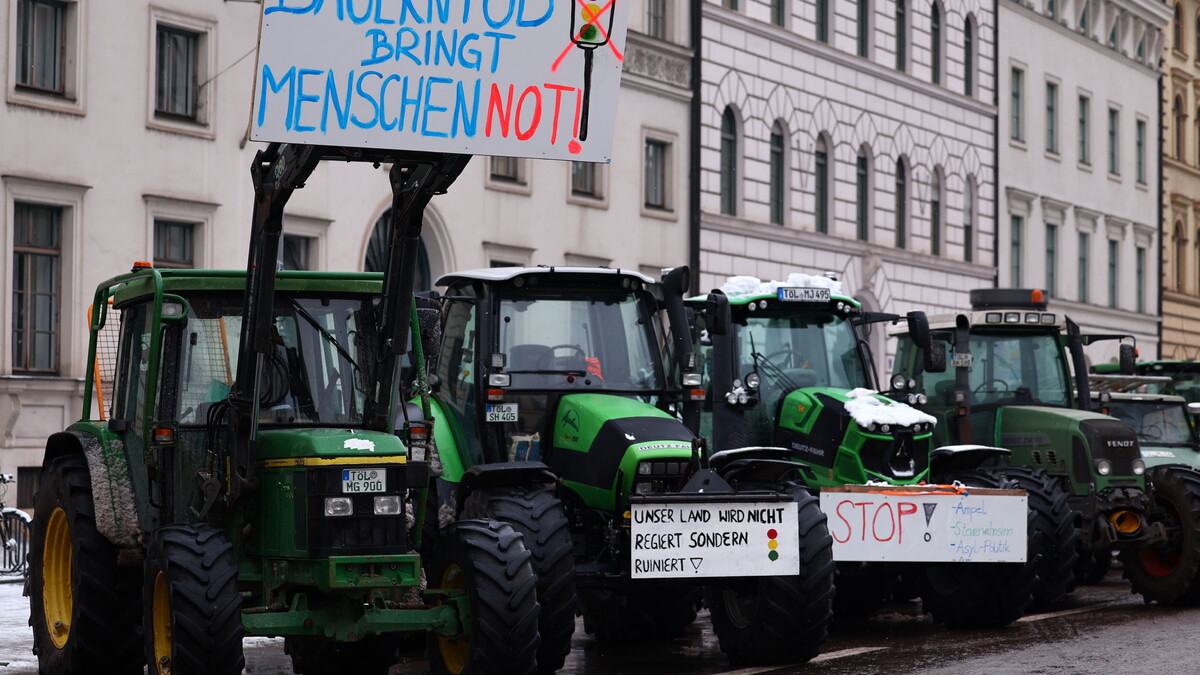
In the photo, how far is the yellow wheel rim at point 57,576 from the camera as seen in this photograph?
10539mm

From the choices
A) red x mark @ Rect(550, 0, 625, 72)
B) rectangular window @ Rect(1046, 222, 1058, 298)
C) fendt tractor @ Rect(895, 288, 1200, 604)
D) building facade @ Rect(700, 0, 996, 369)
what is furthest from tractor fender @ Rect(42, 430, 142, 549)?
rectangular window @ Rect(1046, 222, 1058, 298)

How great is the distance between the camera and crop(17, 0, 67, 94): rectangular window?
21.6m

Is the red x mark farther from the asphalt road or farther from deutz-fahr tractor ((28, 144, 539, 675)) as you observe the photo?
the asphalt road

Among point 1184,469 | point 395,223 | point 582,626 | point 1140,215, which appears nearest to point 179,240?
point 582,626

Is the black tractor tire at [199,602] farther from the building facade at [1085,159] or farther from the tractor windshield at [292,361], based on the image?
the building facade at [1085,159]

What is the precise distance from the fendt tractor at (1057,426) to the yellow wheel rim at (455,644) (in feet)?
19.5

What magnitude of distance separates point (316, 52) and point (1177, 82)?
47908 millimetres

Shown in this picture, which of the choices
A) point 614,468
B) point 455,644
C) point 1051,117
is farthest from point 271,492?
point 1051,117

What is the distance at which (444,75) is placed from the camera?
343 inches

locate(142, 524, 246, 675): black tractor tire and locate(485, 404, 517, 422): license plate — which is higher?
locate(485, 404, 517, 422): license plate

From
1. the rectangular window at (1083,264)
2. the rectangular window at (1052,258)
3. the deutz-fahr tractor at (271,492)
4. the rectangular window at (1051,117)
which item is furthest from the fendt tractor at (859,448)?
the rectangular window at (1083,264)

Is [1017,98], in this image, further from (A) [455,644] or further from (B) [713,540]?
(A) [455,644]

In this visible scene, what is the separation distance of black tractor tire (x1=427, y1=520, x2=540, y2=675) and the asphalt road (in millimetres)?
2076

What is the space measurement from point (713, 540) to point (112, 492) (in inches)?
130
